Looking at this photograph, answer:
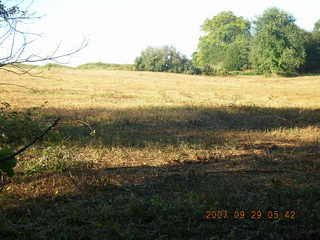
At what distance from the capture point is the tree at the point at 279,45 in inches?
2131

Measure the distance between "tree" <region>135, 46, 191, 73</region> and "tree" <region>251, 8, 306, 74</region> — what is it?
1190 centimetres

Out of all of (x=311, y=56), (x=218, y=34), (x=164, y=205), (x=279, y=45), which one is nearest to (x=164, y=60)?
(x=279, y=45)

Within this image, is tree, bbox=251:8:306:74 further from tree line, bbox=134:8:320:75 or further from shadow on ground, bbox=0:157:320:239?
shadow on ground, bbox=0:157:320:239

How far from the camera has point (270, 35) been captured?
55.2m

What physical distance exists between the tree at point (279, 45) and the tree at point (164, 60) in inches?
469

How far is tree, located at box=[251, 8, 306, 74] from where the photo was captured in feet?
178

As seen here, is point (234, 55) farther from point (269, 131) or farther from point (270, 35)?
point (269, 131)

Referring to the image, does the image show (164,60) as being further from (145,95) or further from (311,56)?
(145,95)

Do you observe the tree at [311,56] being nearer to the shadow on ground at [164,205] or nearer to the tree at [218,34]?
the tree at [218,34]

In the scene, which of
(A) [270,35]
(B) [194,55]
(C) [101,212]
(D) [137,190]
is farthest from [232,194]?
(B) [194,55]

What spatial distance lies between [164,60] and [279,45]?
18048 mm

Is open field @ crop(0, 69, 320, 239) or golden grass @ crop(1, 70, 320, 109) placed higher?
golden grass @ crop(1, 70, 320, 109)

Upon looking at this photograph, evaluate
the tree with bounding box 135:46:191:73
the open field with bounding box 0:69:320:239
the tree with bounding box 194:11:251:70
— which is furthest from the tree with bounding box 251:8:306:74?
the open field with bounding box 0:69:320:239
